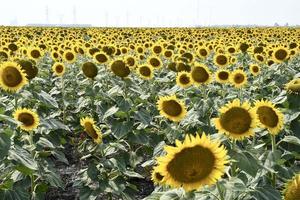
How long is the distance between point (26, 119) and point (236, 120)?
2.75 meters

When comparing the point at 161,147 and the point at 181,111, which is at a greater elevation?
the point at 181,111

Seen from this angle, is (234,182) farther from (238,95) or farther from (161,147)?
(238,95)

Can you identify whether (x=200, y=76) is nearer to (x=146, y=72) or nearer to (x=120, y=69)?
(x=120, y=69)

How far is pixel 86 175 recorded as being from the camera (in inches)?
243

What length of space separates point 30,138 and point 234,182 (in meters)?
2.98

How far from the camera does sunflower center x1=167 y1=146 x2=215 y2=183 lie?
282 centimetres

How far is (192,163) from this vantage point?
2.85 m

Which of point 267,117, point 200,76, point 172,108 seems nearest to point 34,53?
point 200,76

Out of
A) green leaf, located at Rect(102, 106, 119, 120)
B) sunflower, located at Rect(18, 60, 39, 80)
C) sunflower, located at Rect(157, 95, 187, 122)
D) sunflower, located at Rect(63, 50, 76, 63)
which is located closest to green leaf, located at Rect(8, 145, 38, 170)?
sunflower, located at Rect(157, 95, 187, 122)

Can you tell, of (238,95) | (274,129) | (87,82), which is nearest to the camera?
(274,129)

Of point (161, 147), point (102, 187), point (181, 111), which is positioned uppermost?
point (181, 111)

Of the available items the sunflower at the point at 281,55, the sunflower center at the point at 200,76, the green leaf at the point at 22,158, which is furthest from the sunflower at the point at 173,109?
the sunflower at the point at 281,55

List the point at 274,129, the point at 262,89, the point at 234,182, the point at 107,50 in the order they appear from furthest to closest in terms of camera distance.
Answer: the point at 107,50 < the point at 262,89 < the point at 274,129 < the point at 234,182

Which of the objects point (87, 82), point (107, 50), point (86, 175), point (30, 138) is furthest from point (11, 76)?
point (107, 50)
